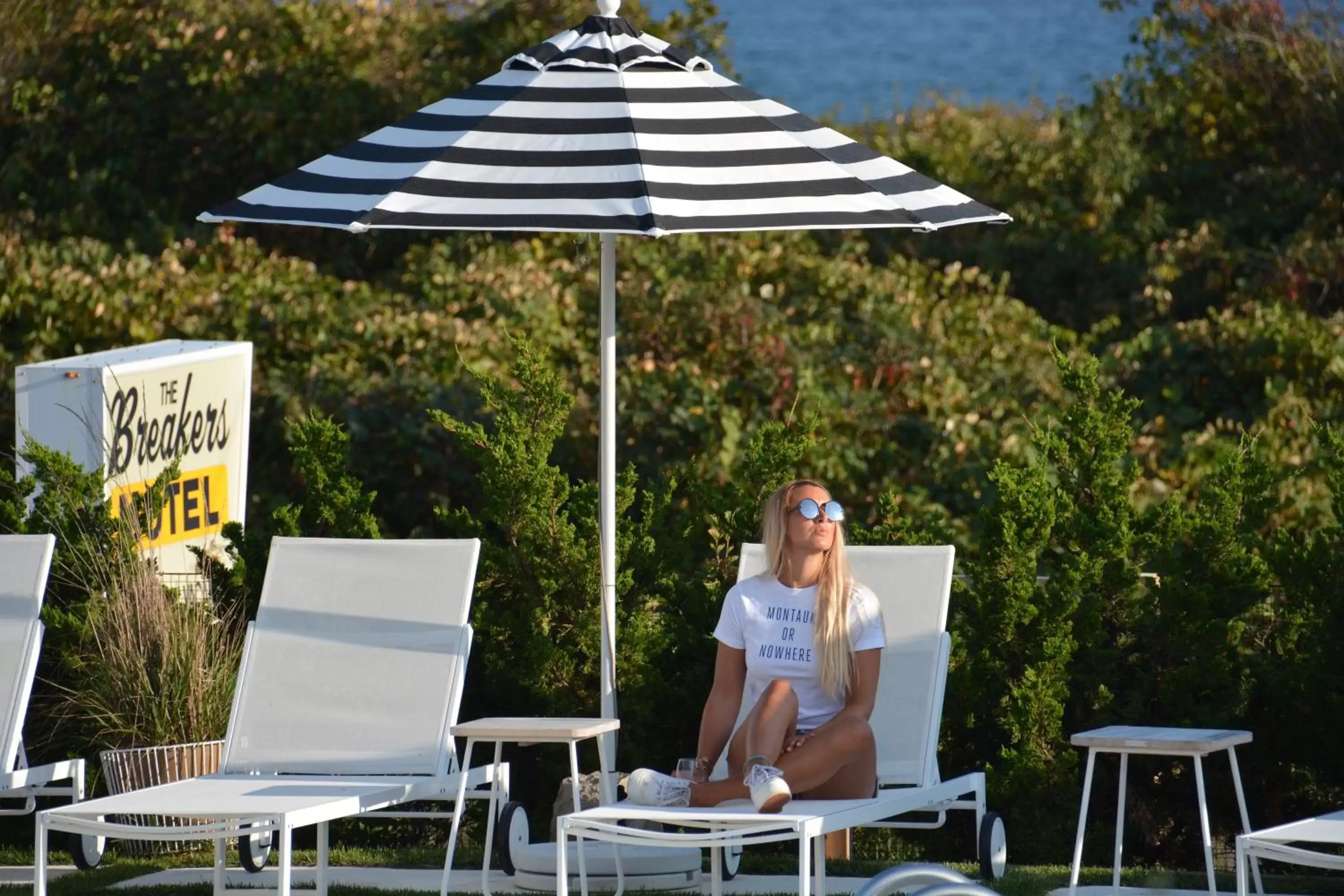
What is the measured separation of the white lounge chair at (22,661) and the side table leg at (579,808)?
1.40 m

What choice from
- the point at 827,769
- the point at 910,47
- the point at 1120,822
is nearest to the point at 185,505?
the point at 827,769

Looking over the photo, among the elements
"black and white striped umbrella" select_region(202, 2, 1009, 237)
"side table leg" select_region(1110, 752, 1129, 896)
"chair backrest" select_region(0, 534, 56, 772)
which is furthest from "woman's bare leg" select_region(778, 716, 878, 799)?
"chair backrest" select_region(0, 534, 56, 772)

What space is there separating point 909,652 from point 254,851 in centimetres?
188

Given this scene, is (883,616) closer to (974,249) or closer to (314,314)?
(314,314)

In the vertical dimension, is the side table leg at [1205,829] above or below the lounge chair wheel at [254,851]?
above

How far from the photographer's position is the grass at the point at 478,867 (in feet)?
16.0

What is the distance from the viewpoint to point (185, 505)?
6.67 metres

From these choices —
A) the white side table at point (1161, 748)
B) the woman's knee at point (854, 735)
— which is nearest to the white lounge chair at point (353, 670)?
the woman's knee at point (854, 735)

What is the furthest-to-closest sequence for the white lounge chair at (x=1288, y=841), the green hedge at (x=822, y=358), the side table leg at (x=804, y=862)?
the green hedge at (x=822, y=358) → the side table leg at (x=804, y=862) → the white lounge chair at (x=1288, y=841)

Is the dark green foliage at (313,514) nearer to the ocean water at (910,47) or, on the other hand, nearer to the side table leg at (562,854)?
the side table leg at (562,854)

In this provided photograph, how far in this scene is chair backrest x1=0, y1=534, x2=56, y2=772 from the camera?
5.11m

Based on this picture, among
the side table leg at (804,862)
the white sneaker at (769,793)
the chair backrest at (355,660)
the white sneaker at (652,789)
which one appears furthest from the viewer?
the chair backrest at (355,660)

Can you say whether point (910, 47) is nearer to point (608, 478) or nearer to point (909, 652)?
point (608, 478)

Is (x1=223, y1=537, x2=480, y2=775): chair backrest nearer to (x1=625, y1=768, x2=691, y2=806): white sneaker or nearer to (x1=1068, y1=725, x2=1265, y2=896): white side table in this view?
(x1=625, y1=768, x2=691, y2=806): white sneaker
